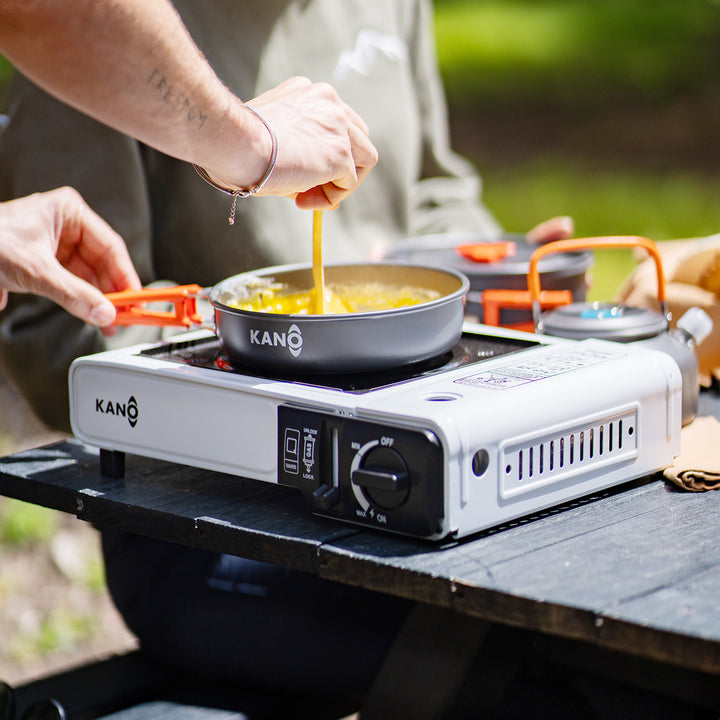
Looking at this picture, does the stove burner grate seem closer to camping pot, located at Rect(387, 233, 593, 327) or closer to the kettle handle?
the kettle handle

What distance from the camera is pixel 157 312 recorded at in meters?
A: 1.61

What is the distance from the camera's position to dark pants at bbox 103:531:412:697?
1.72 m

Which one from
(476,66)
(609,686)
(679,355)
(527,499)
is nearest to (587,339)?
(679,355)

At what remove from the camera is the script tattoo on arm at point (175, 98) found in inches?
51.3

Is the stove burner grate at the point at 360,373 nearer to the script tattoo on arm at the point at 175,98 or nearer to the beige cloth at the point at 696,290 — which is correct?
the script tattoo on arm at the point at 175,98

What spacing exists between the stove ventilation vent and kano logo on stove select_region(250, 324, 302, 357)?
288 mm

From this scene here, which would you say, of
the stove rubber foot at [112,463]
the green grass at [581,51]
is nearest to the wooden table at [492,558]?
the stove rubber foot at [112,463]

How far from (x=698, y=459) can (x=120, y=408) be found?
77cm

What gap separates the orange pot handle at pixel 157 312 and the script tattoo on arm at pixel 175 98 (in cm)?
34

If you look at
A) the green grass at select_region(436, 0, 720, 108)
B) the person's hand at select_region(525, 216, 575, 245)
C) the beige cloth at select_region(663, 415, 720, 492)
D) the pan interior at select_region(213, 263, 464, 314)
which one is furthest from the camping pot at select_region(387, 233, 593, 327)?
the green grass at select_region(436, 0, 720, 108)

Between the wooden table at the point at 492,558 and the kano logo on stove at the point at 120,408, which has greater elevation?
the kano logo on stove at the point at 120,408

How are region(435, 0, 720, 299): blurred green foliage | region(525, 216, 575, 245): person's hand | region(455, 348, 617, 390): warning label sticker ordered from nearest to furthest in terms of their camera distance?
region(455, 348, 617, 390): warning label sticker
region(525, 216, 575, 245): person's hand
region(435, 0, 720, 299): blurred green foliage

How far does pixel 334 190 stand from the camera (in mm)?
1503

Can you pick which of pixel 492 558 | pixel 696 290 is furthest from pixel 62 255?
pixel 696 290
